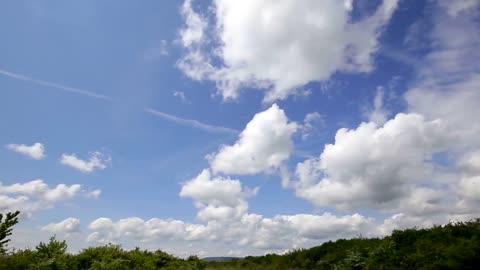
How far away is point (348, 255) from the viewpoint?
20.7m

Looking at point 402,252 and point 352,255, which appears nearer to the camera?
point 402,252

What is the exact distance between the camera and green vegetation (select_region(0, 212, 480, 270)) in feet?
47.4

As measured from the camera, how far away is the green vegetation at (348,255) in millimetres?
14453

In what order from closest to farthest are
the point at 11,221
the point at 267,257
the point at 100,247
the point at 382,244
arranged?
the point at 11,221
the point at 100,247
the point at 382,244
the point at 267,257

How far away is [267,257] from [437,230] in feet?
39.1

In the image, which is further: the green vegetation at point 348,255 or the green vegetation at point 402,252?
the green vegetation at point 402,252

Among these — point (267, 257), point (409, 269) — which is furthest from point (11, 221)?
point (267, 257)

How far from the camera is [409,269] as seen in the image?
16969mm

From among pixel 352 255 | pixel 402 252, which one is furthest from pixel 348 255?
pixel 402 252

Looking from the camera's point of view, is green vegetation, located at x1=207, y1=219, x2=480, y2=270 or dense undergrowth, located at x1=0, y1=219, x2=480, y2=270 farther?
green vegetation, located at x1=207, y1=219, x2=480, y2=270

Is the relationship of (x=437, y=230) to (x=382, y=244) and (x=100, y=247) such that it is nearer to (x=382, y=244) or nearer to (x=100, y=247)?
(x=382, y=244)

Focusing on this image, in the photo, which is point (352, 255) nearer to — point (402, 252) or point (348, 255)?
point (348, 255)

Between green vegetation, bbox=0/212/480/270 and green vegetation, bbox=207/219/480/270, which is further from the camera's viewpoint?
green vegetation, bbox=207/219/480/270

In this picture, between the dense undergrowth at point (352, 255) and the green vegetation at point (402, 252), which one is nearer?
the dense undergrowth at point (352, 255)
